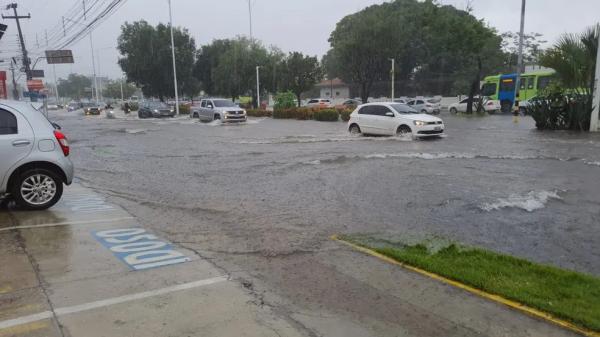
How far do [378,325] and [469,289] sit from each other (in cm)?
109

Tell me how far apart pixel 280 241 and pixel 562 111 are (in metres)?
20.8

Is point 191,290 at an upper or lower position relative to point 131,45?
lower

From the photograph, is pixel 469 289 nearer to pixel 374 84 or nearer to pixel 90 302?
pixel 90 302

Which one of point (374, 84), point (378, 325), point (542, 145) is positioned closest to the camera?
point (378, 325)

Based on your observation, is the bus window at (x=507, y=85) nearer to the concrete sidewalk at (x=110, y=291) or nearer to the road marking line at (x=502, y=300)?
the road marking line at (x=502, y=300)

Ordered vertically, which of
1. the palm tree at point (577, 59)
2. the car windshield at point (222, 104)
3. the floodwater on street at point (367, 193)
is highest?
the palm tree at point (577, 59)

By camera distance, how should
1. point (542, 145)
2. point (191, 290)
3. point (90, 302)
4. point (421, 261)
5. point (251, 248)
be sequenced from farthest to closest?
point (542, 145) < point (251, 248) < point (421, 261) < point (191, 290) < point (90, 302)

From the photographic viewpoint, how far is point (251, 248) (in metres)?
5.92

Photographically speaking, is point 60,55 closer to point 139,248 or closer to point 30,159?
point 30,159

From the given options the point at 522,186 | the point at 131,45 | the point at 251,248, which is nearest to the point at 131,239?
the point at 251,248

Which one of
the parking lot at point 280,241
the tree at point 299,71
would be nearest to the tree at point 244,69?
the tree at point 299,71

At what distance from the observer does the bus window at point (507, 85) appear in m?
41.5

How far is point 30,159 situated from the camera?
24.1ft

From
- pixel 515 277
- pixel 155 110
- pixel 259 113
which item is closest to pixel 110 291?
pixel 515 277
